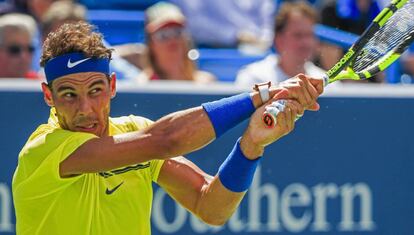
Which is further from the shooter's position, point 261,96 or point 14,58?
point 14,58

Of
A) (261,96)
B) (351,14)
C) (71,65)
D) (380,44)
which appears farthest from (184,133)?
(351,14)

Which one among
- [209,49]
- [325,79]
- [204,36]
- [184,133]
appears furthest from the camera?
[204,36]

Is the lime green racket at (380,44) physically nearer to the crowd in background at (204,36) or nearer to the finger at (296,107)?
the finger at (296,107)

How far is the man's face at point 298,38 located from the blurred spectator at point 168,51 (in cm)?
56

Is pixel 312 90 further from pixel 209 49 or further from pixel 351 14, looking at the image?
pixel 351 14

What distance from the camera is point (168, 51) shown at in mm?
7527

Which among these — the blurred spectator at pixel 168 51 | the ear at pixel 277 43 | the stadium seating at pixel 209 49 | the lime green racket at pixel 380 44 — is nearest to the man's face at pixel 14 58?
the blurred spectator at pixel 168 51

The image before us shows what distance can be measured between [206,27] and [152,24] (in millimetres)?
1156

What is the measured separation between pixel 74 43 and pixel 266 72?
3.32m

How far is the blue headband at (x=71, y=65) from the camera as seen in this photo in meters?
4.16

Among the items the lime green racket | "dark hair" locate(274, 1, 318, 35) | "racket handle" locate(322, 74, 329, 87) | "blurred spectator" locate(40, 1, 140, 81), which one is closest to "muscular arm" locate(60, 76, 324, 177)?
"racket handle" locate(322, 74, 329, 87)

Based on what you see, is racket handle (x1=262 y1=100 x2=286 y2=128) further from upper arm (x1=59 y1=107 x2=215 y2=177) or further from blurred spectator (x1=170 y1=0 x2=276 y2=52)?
blurred spectator (x1=170 y1=0 x2=276 y2=52)

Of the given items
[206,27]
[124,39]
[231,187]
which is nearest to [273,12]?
[206,27]

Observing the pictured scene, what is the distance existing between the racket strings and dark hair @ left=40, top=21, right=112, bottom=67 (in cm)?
106
